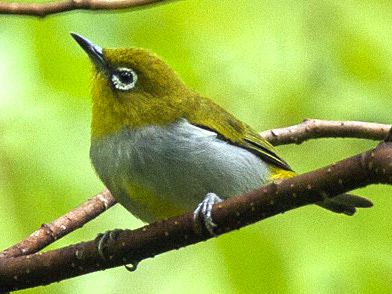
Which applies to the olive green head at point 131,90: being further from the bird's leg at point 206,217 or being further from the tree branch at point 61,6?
the bird's leg at point 206,217

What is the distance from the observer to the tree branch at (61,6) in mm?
2732

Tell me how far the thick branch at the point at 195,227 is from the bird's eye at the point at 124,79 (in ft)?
4.29

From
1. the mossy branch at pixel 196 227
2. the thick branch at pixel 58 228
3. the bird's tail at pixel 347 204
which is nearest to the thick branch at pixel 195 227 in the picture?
the mossy branch at pixel 196 227

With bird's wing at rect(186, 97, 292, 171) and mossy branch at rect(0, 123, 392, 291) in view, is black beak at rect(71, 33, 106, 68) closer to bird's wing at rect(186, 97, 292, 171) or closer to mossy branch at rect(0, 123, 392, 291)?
bird's wing at rect(186, 97, 292, 171)

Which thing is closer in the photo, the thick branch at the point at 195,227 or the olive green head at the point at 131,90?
the thick branch at the point at 195,227

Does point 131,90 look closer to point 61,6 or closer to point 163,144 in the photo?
point 163,144

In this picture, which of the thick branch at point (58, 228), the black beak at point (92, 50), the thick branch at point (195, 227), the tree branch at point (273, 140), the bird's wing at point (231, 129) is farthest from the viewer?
the bird's wing at point (231, 129)

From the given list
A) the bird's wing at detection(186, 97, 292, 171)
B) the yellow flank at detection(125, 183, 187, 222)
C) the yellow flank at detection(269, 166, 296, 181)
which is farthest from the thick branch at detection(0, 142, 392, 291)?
the yellow flank at detection(269, 166, 296, 181)

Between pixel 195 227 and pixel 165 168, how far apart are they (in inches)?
36.6

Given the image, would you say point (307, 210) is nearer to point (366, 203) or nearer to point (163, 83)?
point (366, 203)

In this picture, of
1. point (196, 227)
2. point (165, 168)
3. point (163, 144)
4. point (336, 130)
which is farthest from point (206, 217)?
point (336, 130)

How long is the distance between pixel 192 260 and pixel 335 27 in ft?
3.99

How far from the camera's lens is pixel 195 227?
2.59m

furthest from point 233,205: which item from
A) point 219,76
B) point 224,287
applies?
point 219,76
